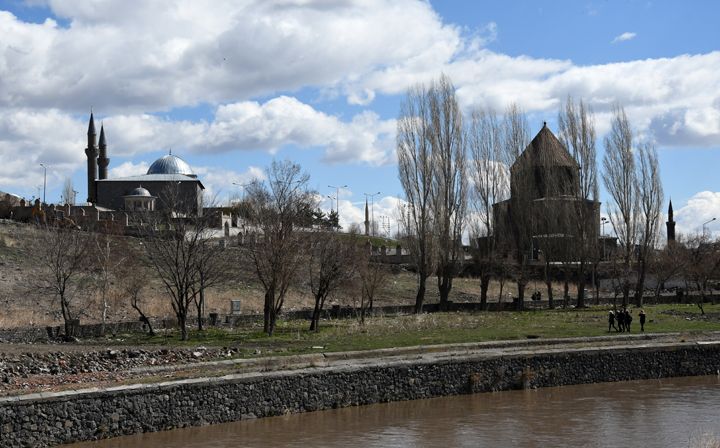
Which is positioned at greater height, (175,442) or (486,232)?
(486,232)

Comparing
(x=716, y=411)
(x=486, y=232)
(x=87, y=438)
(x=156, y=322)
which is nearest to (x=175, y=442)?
(x=87, y=438)

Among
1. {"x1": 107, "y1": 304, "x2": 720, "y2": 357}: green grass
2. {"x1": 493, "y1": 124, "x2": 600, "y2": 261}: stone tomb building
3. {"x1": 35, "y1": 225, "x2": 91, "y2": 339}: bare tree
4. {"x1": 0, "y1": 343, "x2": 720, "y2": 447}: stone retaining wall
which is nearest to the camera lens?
{"x1": 0, "y1": 343, "x2": 720, "y2": 447}: stone retaining wall

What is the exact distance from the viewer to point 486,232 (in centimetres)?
5128

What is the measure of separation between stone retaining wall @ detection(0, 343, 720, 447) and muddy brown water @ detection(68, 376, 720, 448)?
1.03 ft

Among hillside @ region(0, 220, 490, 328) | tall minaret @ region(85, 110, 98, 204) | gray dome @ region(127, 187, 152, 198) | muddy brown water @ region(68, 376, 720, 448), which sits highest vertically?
tall minaret @ region(85, 110, 98, 204)

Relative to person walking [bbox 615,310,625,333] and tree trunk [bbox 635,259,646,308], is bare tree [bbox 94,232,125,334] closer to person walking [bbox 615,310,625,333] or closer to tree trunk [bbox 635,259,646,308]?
person walking [bbox 615,310,625,333]

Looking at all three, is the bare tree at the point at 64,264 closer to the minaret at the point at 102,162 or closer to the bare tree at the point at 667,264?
the bare tree at the point at 667,264

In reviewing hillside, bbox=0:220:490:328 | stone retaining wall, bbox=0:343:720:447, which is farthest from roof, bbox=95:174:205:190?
stone retaining wall, bbox=0:343:720:447

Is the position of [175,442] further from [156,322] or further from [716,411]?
[156,322]

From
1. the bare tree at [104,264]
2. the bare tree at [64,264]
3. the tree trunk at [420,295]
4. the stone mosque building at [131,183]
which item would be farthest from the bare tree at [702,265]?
the stone mosque building at [131,183]

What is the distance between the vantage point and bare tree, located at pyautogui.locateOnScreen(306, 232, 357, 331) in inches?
1412

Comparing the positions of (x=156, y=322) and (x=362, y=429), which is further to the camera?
(x=156, y=322)

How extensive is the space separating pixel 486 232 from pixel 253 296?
13.6 meters

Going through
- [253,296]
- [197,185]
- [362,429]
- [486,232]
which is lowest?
[362,429]
